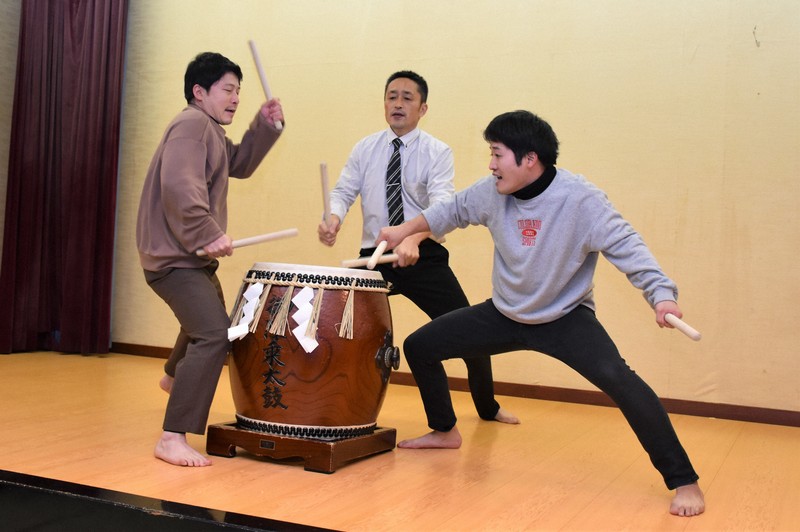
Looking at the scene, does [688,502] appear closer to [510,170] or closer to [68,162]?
[510,170]

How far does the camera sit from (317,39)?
4.62 metres

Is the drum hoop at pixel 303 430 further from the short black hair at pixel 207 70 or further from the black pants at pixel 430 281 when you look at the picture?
the short black hair at pixel 207 70

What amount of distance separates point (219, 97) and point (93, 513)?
133 cm

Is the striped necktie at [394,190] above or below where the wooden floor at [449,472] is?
above

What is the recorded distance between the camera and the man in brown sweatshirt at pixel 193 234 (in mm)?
2488

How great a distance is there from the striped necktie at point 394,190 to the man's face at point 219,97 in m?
0.70

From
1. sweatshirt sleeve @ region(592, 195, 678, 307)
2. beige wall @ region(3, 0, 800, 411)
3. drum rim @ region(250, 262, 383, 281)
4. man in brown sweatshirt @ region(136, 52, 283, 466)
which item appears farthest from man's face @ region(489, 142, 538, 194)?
beige wall @ region(3, 0, 800, 411)

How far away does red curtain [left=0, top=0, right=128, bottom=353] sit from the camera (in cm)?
481

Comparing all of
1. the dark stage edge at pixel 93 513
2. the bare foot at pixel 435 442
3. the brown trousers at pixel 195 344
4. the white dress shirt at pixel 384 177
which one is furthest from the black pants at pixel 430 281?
the dark stage edge at pixel 93 513

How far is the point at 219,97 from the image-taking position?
8.87ft

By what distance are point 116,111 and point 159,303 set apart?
1123 millimetres

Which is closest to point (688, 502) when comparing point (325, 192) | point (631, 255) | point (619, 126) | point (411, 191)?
point (631, 255)

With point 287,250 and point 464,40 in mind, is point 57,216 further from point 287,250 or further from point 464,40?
point 464,40

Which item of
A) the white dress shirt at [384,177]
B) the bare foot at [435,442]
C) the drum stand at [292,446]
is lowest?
the bare foot at [435,442]
